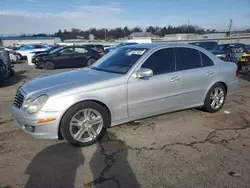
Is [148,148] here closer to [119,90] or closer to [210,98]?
[119,90]

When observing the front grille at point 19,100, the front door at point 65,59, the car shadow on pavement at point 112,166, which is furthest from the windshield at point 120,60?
the front door at point 65,59

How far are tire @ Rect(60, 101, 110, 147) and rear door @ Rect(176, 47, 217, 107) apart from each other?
5.86 ft

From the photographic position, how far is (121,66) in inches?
161

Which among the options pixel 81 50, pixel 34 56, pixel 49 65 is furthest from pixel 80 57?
pixel 34 56

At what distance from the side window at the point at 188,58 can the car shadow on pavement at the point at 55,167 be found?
2.58m

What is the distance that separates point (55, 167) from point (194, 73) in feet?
10.3

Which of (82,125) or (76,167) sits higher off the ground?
(82,125)

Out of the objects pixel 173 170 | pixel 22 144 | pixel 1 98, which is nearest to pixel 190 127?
pixel 173 170

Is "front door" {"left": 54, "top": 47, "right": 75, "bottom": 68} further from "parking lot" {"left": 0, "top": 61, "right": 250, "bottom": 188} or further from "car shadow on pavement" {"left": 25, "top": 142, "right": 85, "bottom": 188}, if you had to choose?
"car shadow on pavement" {"left": 25, "top": 142, "right": 85, "bottom": 188}

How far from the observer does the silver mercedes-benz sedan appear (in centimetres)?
324

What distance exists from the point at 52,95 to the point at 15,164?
3.61 ft

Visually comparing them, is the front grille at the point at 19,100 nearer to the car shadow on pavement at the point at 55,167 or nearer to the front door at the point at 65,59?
the car shadow on pavement at the point at 55,167

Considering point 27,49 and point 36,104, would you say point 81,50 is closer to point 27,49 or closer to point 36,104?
point 27,49

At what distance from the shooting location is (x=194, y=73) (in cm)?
445
